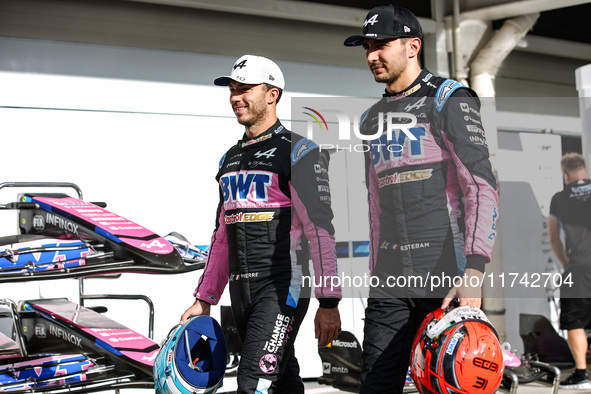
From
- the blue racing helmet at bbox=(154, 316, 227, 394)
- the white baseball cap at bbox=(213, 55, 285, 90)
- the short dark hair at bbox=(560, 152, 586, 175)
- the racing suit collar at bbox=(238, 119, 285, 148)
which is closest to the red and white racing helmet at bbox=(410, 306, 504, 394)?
the blue racing helmet at bbox=(154, 316, 227, 394)

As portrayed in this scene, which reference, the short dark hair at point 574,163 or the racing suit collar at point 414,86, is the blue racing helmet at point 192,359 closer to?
the racing suit collar at point 414,86

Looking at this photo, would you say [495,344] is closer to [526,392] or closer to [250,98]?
[250,98]

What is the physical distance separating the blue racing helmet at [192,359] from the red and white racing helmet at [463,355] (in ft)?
4.00

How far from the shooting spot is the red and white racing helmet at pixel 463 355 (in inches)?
110

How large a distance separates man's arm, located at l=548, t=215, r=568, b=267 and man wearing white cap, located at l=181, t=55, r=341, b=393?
185 inches

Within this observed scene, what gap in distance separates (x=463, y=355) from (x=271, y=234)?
1.27 m

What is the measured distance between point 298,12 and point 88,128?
252 cm

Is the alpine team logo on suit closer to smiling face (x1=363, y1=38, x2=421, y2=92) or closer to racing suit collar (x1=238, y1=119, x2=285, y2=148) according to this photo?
smiling face (x1=363, y1=38, x2=421, y2=92)

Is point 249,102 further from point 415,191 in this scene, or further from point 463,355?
point 463,355

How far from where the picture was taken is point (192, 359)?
3.64m

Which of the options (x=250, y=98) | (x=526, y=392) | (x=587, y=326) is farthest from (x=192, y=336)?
(x=587, y=326)

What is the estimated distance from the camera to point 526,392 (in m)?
7.20

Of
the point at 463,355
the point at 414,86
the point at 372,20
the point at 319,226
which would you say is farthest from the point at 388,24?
the point at 463,355

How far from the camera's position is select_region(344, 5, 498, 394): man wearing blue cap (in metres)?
3.02
